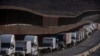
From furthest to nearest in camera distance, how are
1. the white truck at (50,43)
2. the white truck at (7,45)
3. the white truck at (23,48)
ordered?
1. the white truck at (50,43)
2. the white truck at (23,48)
3. the white truck at (7,45)

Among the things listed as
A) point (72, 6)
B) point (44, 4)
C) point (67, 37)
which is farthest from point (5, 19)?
point (72, 6)

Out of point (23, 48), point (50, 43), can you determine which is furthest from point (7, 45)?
point (50, 43)

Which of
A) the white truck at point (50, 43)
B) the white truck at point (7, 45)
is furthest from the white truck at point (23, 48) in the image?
the white truck at point (50, 43)

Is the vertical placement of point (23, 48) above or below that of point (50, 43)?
above

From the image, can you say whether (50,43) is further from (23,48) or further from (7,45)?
(7,45)

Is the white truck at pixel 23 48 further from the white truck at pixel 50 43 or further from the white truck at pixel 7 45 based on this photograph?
the white truck at pixel 50 43

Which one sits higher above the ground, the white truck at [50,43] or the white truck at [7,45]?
the white truck at [7,45]

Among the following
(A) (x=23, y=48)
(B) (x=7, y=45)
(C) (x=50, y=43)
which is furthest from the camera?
(C) (x=50, y=43)

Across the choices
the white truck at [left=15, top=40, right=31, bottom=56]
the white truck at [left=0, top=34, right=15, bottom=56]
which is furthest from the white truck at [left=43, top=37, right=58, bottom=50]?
the white truck at [left=0, top=34, right=15, bottom=56]

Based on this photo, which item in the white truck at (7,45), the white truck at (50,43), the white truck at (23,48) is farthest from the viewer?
the white truck at (50,43)

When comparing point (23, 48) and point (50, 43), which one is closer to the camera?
point (23, 48)

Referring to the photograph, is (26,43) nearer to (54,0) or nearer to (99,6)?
(54,0)

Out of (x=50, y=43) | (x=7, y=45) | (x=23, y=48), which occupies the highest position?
(x=7, y=45)

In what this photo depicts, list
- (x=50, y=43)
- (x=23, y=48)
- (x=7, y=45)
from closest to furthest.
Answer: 1. (x=7, y=45)
2. (x=23, y=48)
3. (x=50, y=43)
